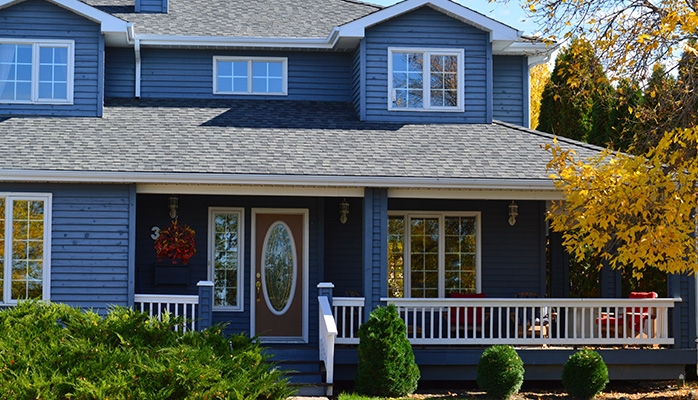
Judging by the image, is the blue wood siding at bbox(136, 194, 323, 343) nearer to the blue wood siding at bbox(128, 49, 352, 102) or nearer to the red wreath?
the red wreath

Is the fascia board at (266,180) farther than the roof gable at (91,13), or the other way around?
the roof gable at (91,13)

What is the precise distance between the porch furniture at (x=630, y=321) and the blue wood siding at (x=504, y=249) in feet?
5.55

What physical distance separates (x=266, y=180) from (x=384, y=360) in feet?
10.2

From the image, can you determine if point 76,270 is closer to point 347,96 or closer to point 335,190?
point 335,190

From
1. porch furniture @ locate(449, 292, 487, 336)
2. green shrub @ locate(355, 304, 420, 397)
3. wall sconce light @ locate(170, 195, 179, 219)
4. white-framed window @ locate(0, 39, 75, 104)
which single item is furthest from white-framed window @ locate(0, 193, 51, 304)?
porch furniture @ locate(449, 292, 487, 336)

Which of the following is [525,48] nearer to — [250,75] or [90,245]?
[250,75]

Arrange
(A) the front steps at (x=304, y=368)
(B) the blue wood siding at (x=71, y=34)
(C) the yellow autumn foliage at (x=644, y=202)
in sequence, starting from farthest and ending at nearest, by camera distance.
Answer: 1. (B) the blue wood siding at (x=71, y=34)
2. (A) the front steps at (x=304, y=368)
3. (C) the yellow autumn foliage at (x=644, y=202)

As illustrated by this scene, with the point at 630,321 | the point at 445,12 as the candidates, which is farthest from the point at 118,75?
the point at 630,321

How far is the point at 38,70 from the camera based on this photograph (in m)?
15.5

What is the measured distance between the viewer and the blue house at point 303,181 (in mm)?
13602

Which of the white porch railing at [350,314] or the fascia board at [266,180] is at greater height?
the fascia board at [266,180]

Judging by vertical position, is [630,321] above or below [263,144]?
below

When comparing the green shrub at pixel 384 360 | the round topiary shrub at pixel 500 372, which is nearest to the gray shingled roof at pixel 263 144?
the green shrub at pixel 384 360

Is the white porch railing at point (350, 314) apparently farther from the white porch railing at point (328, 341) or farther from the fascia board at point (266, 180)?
the fascia board at point (266, 180)
